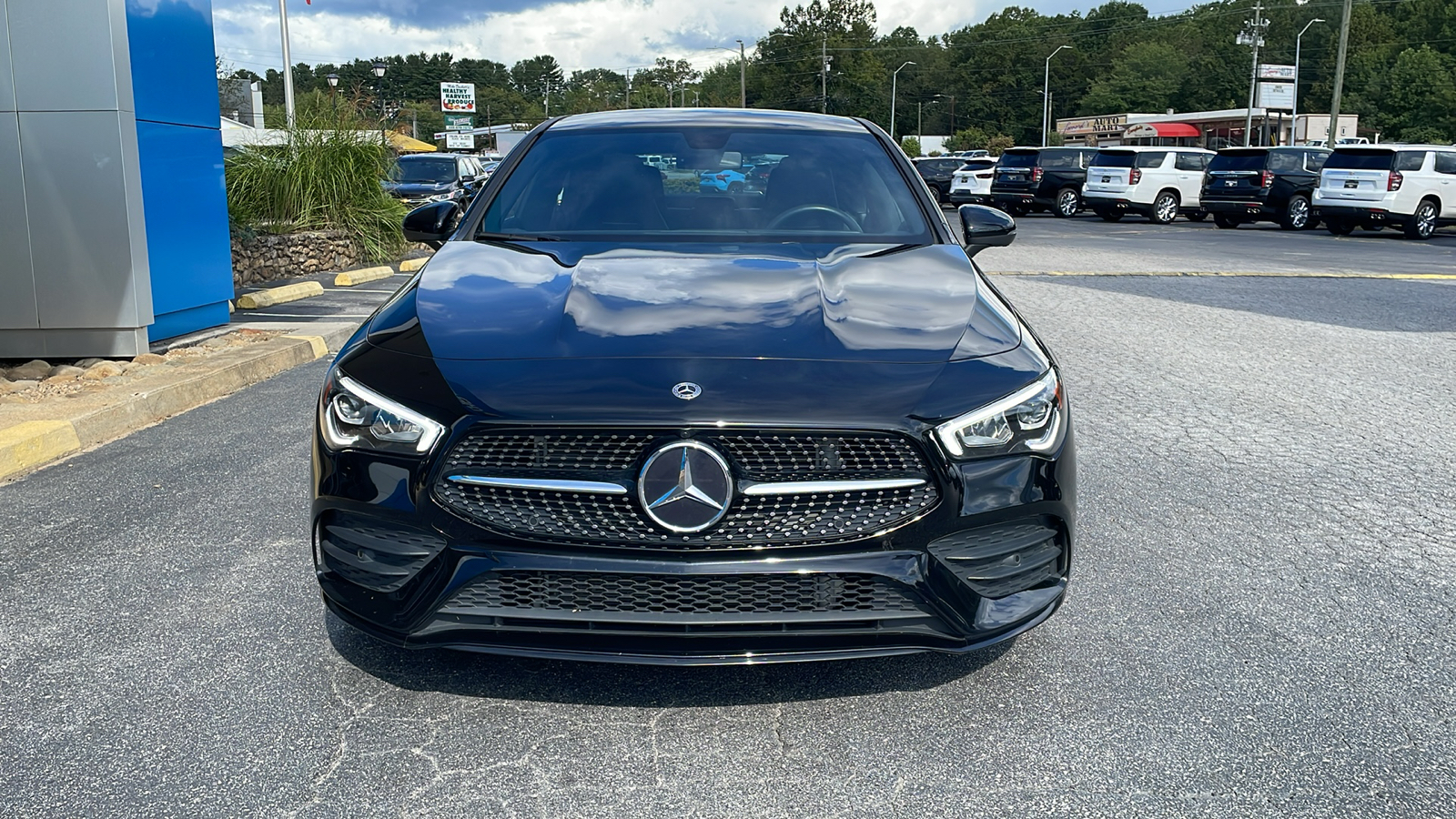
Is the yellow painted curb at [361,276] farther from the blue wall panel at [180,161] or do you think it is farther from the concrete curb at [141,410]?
the concrete curb at [141,410]

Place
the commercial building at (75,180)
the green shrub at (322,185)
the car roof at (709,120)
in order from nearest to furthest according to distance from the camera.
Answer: the car roof at (709,120) → the commercial building at (75,180) → the green shrub at (322,185)

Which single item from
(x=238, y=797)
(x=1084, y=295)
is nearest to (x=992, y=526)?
(x=238, y=797)

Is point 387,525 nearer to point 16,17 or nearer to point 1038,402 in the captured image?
point 1038,402

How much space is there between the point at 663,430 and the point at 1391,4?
438ft

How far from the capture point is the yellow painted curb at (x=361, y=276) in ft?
42.7

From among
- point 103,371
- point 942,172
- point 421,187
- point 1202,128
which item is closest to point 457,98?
point 1202,128

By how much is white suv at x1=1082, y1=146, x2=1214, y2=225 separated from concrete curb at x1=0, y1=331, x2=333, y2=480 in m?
23.4

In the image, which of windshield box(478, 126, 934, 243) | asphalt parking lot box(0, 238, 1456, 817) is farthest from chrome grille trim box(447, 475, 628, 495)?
windshield box(478, 126, 934, 243)

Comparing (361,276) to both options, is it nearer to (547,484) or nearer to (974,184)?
(547,484)

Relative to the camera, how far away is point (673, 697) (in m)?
2.97

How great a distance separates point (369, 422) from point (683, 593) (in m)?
0.81

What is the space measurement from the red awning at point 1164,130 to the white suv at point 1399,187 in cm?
6781

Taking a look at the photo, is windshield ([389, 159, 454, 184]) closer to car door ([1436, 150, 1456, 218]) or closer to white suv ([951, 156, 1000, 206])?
white suv ([951, 156, 1000, 206])

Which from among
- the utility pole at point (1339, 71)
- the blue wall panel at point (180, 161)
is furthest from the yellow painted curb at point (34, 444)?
the utility pole at point (1339, 71)
